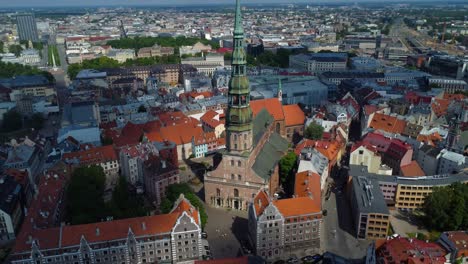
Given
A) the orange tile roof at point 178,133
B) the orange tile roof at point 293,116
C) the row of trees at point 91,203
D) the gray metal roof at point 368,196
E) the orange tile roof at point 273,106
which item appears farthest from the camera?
the orange tile roof at point 293,116

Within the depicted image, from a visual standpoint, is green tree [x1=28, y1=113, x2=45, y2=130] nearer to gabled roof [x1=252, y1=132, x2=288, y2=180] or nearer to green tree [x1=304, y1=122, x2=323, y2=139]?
gabled roof [x1=252, y1=132, x2=288, y2=180]

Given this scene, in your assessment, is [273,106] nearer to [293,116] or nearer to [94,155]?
[293,116]

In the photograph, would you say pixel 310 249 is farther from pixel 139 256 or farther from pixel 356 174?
pixel 139 256

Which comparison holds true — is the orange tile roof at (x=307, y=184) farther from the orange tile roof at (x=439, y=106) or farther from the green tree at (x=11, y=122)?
the green tree at (x=11, y=122)

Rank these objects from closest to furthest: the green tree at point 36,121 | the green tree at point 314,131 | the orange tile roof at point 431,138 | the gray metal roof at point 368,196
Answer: the gray metal roof at point 368,196, the orange tile roof at point 431,138, the green tree at point 314,131, the green tree at point 36,121

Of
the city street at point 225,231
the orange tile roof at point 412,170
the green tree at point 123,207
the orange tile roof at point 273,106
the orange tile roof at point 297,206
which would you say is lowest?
the city street at point 225,231

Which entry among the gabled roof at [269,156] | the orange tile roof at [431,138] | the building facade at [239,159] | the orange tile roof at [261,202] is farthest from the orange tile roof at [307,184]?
the orange tile roof at [431,138]

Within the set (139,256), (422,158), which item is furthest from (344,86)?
(139,256)

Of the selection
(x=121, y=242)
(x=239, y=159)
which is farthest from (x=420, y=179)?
(x=121, y=242)
